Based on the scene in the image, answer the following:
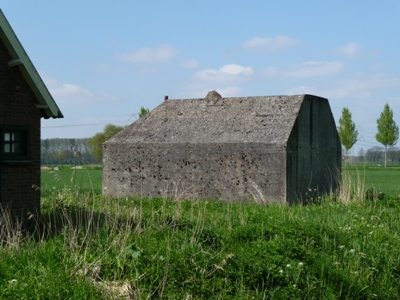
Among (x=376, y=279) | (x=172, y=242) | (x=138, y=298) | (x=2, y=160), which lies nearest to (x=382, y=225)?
(x=376, y=279)

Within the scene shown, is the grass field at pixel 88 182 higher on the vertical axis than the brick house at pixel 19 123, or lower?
lower

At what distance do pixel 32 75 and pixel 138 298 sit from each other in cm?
735

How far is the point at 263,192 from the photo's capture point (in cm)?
1903

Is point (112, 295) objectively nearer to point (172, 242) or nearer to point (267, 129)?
point (172, 242)

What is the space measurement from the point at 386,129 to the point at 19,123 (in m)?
69.7

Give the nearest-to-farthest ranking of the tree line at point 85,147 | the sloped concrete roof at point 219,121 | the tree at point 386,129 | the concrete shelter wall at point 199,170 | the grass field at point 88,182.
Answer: the grass field at point 88,182
the concrete shelter wall at point 199,170
the sloped concrete roof at point 219,121
the tree line at point 85,147
the tree at point 386,129

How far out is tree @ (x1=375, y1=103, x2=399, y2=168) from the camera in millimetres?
77250

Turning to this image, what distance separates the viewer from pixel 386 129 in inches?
3051

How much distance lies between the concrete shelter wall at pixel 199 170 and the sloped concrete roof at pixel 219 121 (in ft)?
0.92

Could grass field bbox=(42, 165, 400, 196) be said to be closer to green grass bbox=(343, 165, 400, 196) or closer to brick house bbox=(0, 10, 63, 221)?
green grass bbox=(343, 165, 400, 196)

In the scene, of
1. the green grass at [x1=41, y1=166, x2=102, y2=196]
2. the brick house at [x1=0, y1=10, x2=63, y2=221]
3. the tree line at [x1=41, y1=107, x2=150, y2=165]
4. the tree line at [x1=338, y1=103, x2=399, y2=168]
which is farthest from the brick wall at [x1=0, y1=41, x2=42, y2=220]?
the tree line at [x1=338, y1=103, x2=399, y2=168]

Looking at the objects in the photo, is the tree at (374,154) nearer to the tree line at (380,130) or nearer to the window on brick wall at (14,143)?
the tree line at (380,130)

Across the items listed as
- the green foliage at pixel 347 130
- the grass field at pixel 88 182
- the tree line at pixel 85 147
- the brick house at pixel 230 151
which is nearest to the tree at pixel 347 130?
the green foliage at pixel 347 130

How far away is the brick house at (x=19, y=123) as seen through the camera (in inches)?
511
